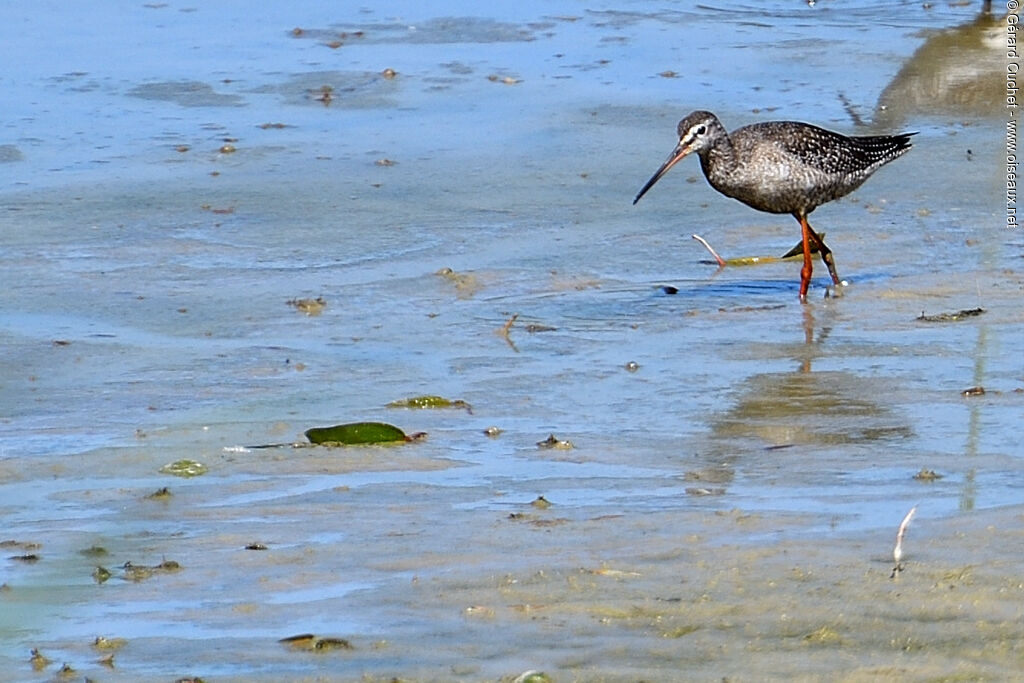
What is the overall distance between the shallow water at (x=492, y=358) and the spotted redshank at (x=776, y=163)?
0.29 meters

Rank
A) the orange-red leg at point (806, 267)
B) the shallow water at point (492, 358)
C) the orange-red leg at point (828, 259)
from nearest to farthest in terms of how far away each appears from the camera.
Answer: the shallow water at point (492, 358) → the orange-red leg at point (806, 267) → the orange-red leg at point (828, 259)

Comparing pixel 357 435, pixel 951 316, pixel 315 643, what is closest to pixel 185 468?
pixel 357 435

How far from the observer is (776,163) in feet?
27.4

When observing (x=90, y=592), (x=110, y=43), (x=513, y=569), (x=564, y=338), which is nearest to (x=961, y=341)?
(x=564, y=338)

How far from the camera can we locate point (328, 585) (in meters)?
4.48

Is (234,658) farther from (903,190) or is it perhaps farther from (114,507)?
(903,190)

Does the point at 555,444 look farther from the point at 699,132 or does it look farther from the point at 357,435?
the point at 699,132

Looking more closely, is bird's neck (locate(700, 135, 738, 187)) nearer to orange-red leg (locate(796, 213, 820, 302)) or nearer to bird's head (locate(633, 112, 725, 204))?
bird's head (locate(633, 112, 725, 204))

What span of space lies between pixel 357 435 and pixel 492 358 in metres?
1.23

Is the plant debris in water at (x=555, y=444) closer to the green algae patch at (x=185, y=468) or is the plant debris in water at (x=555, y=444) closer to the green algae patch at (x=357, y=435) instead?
the green algae patch at (x=357, y=435)

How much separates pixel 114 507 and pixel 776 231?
464cm

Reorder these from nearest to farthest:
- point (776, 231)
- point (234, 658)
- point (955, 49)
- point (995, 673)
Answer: point (995, 673), point (234, 658), point (776, 231), point (955, 49)

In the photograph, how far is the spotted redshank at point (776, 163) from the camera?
8375mm

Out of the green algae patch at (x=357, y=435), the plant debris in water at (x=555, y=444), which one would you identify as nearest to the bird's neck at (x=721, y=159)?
the plant debris in water at (x=555, y=444)
